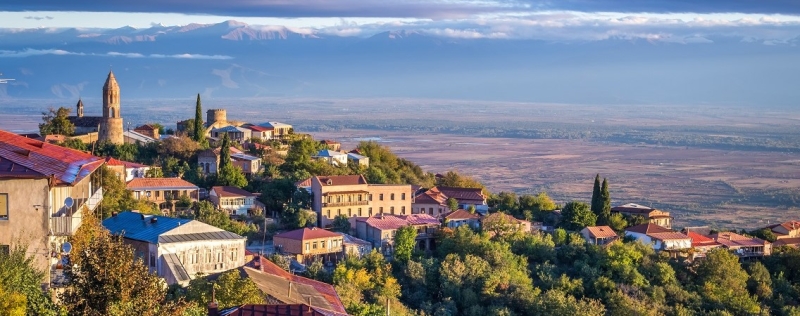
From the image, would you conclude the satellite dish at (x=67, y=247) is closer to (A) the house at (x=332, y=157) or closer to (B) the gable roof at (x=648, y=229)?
(B) the gable roof at (x=648, y=229)

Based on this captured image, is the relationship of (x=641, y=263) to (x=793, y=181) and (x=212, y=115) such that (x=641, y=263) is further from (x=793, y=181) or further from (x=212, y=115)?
(x=793, y=181)

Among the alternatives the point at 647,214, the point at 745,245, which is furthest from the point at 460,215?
the point at 745,245

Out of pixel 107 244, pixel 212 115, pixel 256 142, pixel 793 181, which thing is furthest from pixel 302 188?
pixel 793 181

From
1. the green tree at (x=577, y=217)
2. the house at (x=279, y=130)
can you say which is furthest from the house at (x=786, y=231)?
the house at (x=279, y=130)

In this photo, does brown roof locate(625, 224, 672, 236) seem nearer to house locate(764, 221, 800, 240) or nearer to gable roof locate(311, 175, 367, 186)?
house locate(764, 221, 800, 240)

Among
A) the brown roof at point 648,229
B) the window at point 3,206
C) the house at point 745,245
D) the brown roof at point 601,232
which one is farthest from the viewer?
the brown roof at point 648,229

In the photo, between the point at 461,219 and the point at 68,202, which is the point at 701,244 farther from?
the point at 68,202
